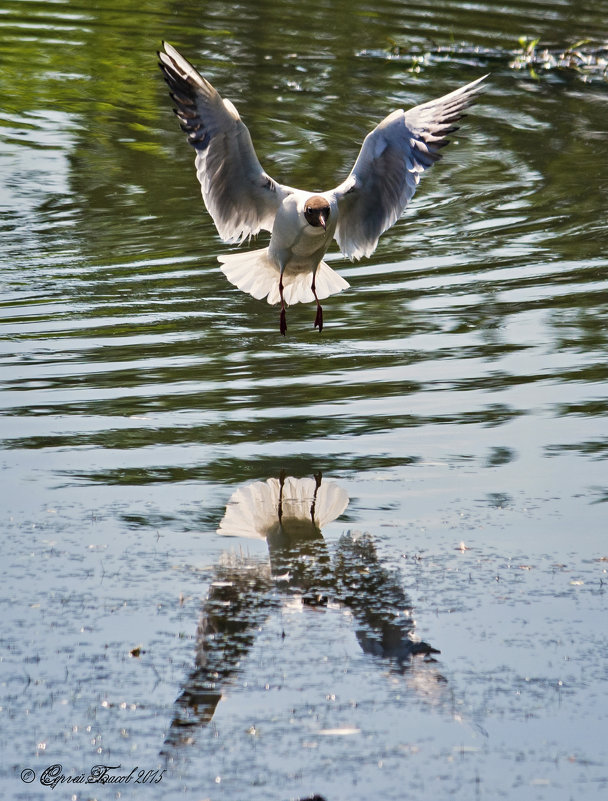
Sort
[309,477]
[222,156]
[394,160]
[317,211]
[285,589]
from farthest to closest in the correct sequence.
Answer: [394,160], [222,156], [317,211], [309,477], [285,589]

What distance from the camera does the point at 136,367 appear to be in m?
9.44

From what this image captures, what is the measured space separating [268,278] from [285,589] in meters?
5.12

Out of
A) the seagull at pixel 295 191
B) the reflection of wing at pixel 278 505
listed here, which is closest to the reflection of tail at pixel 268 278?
the seagull at pixel 295 191

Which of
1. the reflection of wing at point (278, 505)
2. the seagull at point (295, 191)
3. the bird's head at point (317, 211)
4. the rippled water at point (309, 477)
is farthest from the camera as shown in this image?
the bird's head at point (317, 211)

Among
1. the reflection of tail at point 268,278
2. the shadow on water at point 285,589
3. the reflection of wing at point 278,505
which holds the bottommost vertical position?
the reflection of tail at point 268,278

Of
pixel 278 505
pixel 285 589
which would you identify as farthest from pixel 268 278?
pixel 285 589

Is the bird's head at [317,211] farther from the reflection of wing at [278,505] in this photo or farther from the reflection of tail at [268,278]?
the reflection of wing at [278,505]

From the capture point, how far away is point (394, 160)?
9.93m

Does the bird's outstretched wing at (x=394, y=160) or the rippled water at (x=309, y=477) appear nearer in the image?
the rippled water at (x=309, y=477)

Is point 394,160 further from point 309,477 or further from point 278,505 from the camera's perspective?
point 278,505

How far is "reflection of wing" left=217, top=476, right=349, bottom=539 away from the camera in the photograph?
6613 mm

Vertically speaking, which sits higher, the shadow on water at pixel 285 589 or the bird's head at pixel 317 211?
the bird's head at pixel 317 211

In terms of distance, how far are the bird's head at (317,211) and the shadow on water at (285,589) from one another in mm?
2716

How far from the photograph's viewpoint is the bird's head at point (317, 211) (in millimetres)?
9352
